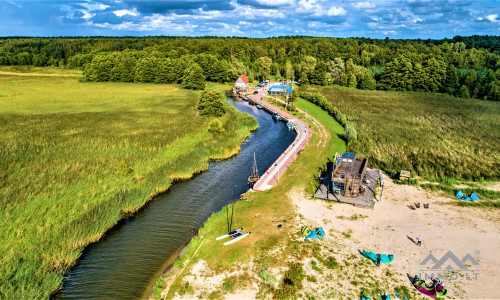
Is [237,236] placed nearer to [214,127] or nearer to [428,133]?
[214,127]

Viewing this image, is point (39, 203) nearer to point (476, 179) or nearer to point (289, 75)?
point (476, 179)

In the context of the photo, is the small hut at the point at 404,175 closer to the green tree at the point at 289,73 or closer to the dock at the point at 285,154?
the dock at the point at 285,154

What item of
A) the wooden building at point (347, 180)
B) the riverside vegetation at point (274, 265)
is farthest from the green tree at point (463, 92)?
the riverside vegetation at point (274, 265)

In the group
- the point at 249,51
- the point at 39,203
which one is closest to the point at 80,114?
the point at 39,203

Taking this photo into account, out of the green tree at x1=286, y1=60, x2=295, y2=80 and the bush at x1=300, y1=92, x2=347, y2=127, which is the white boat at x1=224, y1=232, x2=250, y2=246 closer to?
the bush at x1=300, y1=92, x2=347, y2=127

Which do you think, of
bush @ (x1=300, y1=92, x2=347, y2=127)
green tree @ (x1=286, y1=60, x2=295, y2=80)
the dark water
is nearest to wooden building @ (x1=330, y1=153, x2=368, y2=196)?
the dark water
